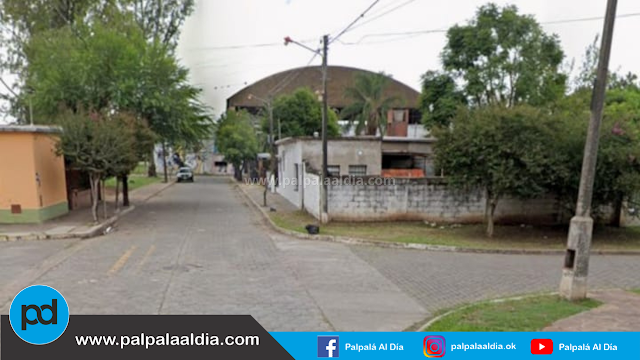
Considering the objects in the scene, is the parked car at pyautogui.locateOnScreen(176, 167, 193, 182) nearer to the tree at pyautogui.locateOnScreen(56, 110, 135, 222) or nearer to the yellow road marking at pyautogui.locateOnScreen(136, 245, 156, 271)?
the tree at pyautogui.locateOnScreen(56, 110, 135, 222)

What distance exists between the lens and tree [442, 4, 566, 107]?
23.0m

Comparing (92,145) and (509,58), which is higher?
(509,58)

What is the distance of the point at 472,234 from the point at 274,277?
26.8ft

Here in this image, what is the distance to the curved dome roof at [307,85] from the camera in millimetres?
64375

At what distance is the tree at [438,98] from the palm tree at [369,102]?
14190 millimetres

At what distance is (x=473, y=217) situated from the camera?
606 inches

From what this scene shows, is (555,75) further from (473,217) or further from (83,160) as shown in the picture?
(83,160)

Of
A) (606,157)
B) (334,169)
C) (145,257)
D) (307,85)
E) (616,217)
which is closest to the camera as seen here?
(145,257)

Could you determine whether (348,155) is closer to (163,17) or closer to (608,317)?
A: (608,317)

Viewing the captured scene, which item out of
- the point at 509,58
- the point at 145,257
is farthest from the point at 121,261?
the point at 509,58

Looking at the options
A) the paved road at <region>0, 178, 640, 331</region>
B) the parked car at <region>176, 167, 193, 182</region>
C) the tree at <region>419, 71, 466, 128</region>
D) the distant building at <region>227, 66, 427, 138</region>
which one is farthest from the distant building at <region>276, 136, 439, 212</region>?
the distant building at <region>227, 66, 427, 138</region>

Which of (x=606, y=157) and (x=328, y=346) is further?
(x=606, y=157)

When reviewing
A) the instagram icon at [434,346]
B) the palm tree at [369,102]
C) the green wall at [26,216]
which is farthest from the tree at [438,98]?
the instagram icon at [434,346]

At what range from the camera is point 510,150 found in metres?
12.2
